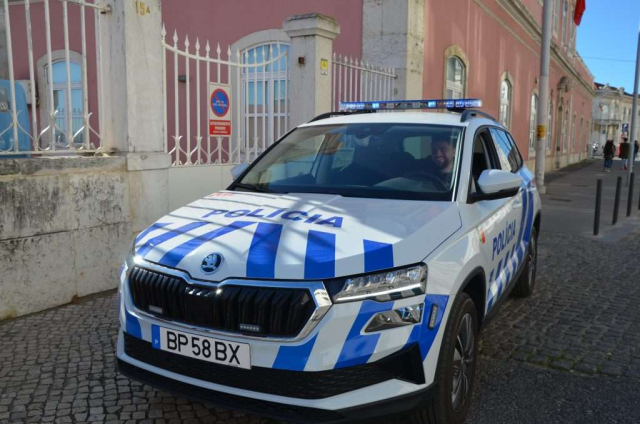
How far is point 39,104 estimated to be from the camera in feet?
40.5

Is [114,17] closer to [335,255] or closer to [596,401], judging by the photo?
[335,255]

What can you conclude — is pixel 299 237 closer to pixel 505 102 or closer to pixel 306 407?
pixel 306 407

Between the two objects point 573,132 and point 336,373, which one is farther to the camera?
point 573,132

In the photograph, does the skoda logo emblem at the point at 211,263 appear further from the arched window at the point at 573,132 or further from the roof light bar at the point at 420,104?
the arched window at the point at 573,132

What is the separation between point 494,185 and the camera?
128 inches

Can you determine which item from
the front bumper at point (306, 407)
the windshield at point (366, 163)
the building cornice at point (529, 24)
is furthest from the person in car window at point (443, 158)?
the building cornice at point (529, 24)

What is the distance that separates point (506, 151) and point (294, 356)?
3.15 metres

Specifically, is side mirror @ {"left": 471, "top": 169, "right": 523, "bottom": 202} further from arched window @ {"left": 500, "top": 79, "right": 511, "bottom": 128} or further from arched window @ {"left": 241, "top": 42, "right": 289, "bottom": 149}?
arched window @ {"left": 500, "top": 79, "right": 511, "bottom": 128}

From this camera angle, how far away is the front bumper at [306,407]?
234 centimetres

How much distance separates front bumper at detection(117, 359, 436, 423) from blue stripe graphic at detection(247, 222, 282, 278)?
0.55 meters

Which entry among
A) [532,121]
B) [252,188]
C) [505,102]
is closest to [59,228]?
[252,188]

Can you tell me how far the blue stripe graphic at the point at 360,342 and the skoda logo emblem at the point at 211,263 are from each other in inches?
25.9

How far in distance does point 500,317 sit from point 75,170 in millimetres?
3927

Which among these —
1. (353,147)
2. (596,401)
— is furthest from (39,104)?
(596,401)
